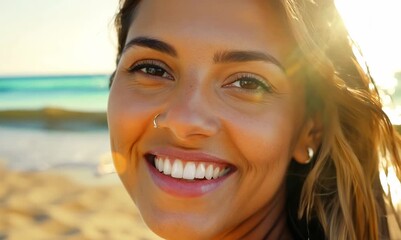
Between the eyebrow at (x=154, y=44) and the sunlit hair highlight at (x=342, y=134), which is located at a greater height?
the eyebrow at (x=154, y=44)

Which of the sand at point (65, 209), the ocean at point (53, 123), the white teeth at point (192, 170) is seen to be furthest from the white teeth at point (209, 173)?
the ocean at point (53, 123)

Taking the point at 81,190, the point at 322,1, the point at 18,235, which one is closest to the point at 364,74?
the point at 322,1

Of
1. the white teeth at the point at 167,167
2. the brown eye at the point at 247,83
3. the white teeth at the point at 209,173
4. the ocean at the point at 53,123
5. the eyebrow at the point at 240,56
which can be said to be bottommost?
the white teeth at the point at 209,173

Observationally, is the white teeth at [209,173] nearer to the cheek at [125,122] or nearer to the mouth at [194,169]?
the mouth at [194,169]

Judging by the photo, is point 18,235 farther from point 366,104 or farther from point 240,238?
point 366,104

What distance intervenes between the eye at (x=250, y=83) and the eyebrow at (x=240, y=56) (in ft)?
0.26

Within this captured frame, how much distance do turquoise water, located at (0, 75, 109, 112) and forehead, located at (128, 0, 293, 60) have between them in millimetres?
16229

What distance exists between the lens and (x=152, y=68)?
262 centimetres

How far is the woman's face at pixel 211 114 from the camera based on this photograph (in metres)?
2.36

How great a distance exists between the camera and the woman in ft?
7.79

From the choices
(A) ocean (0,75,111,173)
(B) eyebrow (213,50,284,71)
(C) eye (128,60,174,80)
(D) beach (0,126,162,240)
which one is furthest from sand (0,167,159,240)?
(B) eyebrow (213,50,284,71)

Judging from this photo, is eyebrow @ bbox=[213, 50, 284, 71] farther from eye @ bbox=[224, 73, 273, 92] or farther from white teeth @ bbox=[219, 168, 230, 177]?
white teeth @ bbox=[219, 168, 230, 177]

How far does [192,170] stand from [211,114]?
0.75 feet

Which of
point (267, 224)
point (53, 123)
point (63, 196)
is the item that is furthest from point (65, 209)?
point (53, 123)
